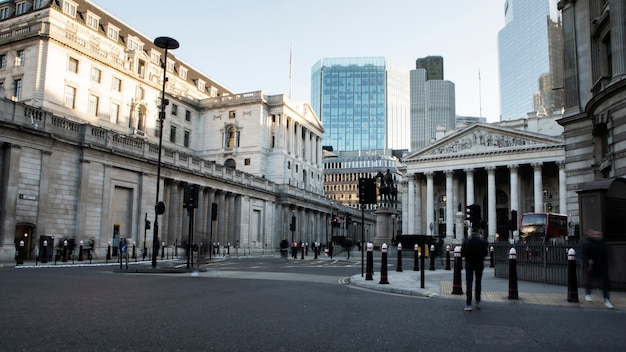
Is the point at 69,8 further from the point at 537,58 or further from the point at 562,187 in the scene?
the point at 537,58

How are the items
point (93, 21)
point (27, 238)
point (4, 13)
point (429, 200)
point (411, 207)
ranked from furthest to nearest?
1. point (411, 207)
2. point (429, 200)
3. point (93, 21)
4. point (4, 13)
5. point (27, 238)

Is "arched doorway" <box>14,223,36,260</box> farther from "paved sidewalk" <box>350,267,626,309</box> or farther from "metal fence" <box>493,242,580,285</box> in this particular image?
"metal fence" <box>493,242,580,285</box>

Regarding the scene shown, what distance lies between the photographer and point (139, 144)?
1692 inches

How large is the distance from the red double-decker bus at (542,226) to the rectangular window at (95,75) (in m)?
46.6

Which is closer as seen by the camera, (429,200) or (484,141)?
(484,141)

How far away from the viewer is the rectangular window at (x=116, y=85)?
60719 millimetres

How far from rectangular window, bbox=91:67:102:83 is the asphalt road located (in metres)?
49.2

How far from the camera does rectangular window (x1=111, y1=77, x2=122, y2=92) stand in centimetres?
6072

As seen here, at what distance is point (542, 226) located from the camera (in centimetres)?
4009

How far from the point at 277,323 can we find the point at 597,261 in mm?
7940

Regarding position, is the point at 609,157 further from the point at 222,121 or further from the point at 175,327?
the point at 222,121

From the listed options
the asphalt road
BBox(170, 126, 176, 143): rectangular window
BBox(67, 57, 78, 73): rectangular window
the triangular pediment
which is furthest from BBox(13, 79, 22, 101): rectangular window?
the triangular pediment

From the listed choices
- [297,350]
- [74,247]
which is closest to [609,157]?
[297,350]

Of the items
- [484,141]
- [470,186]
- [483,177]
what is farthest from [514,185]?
[483,177]
